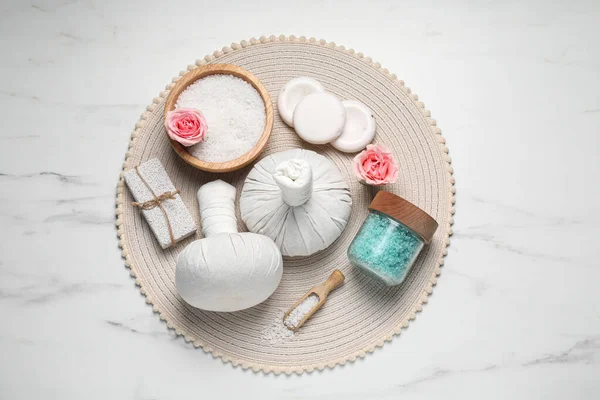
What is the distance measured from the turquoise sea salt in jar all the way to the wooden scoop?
3.1 inches

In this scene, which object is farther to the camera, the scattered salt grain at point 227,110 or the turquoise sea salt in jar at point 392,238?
the scattered salt grain at point 227,110

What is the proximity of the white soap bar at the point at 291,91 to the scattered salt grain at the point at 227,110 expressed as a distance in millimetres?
76

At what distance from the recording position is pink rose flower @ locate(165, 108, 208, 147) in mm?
1326

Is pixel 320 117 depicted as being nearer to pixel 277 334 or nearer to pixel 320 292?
pixel 320 292

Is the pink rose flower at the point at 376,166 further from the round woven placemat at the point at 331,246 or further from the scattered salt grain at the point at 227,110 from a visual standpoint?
the scattered salt grain at the point at 227,110

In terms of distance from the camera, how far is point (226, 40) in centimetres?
153

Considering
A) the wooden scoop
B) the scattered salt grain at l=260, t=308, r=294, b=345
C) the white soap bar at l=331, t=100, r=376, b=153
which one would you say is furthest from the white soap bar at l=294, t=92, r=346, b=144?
the scattered salt grain at l=260, t=308, r=294, b=345

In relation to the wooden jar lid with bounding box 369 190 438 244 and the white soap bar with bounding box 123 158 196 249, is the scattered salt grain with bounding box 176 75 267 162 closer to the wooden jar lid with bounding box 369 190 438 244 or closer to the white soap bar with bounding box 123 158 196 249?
the white soap bar with bounding box 123 158 196 249

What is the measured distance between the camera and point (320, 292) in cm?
139

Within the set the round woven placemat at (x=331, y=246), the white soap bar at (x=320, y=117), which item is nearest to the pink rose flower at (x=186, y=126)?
the round woven placemat at (x=331, y=246)

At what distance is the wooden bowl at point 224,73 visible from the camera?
4.44 ft
